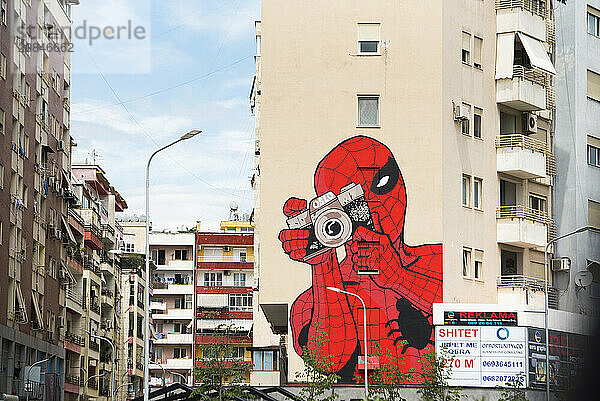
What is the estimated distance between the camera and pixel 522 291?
48.6 meters

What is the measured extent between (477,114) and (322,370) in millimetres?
14249

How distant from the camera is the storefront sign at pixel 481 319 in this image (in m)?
45.3

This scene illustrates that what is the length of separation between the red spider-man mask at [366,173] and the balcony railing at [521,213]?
17.0 ft

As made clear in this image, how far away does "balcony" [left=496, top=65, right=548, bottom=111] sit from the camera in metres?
49.8

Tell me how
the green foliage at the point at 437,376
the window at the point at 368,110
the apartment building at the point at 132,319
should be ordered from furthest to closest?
the apartment building at the point at 132,319 < the window at the point at 368,110 < the green foliage at the point at 437,376

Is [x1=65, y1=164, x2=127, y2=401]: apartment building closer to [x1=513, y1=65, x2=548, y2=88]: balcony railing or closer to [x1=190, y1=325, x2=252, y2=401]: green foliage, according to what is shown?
[x1=190, y1=325, x2=252, y2=401]: green foliage

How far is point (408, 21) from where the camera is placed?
48188 mm

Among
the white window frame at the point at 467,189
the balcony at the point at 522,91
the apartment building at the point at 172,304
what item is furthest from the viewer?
the apartment building at the point at 172,304

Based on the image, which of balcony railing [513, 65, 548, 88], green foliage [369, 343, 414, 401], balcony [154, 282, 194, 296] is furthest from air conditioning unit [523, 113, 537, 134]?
balcony [154, 282, 194, 296]

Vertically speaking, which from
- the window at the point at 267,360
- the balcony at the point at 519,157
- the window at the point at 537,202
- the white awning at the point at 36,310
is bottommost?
the window at the point at 267,360

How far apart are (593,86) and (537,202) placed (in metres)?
6.00

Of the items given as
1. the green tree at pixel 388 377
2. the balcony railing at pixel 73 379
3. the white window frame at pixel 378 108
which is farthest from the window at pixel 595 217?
the balcony railing at pixel 73 379

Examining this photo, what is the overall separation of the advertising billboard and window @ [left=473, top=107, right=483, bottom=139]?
369 inches

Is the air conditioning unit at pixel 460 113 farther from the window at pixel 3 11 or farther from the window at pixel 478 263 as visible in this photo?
the window at pixel 3 11
